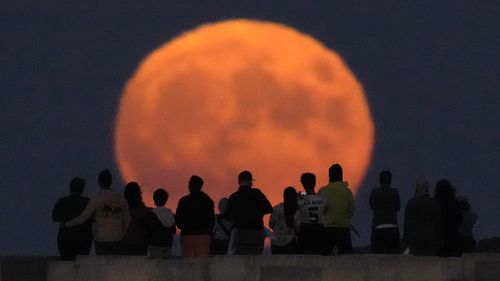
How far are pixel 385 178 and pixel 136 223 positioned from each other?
17.7 feet

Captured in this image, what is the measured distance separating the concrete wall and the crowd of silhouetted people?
1.20 feet

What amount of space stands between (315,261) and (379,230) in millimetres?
5007

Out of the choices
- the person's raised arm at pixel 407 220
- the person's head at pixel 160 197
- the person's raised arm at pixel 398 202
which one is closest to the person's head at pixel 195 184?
the person's head at pixel 160 197

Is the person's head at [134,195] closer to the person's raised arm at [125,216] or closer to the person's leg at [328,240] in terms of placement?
the person's raised arm at [125,216]

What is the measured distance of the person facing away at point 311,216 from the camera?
2595 centimetres

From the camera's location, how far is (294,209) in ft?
88.6

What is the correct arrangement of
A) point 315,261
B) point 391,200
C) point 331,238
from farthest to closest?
point 391,200, point 331,238, point 315,261

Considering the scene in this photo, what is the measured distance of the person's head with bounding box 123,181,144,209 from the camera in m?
26.1

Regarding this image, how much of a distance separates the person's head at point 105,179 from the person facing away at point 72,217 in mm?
705

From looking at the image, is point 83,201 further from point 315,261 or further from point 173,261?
point 315,261

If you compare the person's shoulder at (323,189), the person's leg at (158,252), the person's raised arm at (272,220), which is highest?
the person's shoulder at (323,189)

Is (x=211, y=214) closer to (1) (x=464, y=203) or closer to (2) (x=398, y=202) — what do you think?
(2) (x=398, y=202)

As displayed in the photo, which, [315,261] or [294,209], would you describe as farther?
[294,209]

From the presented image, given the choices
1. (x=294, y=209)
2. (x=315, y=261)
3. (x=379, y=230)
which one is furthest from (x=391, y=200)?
(x=315, y=261)
